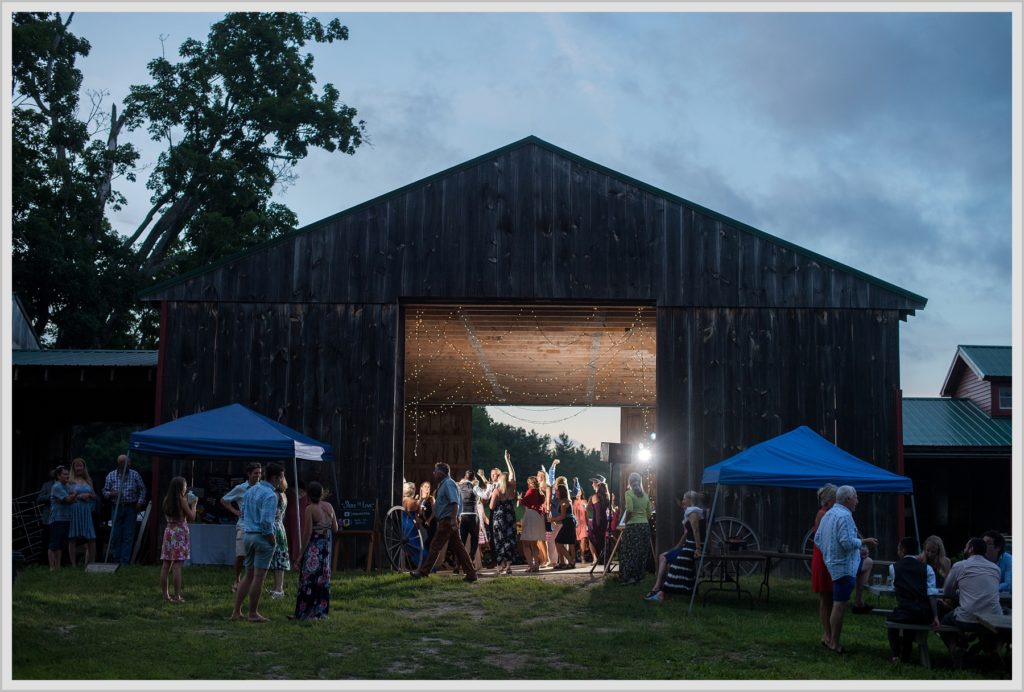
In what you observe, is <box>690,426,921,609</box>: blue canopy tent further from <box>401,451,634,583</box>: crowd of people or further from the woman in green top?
<box>401,451,634,583</box>: crowd of people

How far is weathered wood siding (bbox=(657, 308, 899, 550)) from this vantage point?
645 inches

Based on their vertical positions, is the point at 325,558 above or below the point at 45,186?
below

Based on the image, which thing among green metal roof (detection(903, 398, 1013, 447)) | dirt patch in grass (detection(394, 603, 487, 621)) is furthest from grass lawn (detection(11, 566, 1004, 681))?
green metal roof (detection(903, 398, 1013, 447))

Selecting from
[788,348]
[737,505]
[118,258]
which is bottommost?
[737,505]

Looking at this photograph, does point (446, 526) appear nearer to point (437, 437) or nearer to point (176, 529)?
point (176, 529)

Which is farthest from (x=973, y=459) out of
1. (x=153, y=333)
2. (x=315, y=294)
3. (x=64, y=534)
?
(x=153, y=333)

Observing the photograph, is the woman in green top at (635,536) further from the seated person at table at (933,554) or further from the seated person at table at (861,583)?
the seated person at table at (933,554)

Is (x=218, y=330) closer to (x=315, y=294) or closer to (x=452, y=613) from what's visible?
(x=315, y=294)

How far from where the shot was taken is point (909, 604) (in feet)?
29.9

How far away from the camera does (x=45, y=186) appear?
29578 millimetres

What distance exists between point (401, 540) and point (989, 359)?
17.3m

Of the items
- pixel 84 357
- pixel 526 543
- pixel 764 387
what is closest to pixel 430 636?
pixel 526 543

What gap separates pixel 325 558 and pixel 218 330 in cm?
668

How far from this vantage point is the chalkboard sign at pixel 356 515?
51.8ft
